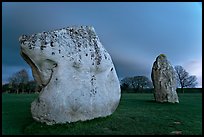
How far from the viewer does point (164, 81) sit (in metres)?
16.8

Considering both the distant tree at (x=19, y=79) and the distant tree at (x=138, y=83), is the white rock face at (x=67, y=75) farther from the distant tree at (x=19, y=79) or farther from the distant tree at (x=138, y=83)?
the distant tree at (x=138, y=83)

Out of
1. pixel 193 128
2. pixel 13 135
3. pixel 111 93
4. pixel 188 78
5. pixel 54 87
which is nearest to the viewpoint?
pixel 13 135

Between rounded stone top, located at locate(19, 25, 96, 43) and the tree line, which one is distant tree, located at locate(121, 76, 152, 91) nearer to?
the tree line

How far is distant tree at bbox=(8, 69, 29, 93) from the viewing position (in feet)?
153

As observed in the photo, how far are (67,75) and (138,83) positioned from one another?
148 ft

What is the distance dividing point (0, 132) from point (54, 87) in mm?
2080

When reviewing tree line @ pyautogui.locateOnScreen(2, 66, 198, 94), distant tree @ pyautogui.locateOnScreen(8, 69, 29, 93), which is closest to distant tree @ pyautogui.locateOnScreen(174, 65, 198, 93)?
tree line @ pyautogui.locateOnScreen(2, 66, 198, 94)

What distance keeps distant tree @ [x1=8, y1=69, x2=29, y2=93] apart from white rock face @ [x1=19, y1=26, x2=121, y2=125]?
4117cm

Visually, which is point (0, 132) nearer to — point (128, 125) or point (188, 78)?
point (128, 125)

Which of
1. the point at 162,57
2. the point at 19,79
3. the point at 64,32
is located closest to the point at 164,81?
the point at 162,57

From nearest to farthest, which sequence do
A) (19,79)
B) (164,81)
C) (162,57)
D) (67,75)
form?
(67,75)
(164,81)
(162,57)
(19,79)

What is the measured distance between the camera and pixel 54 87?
24.1 feet

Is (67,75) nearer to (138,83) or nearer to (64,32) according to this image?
(64,32)

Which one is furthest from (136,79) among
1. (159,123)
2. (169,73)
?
(159,123)
